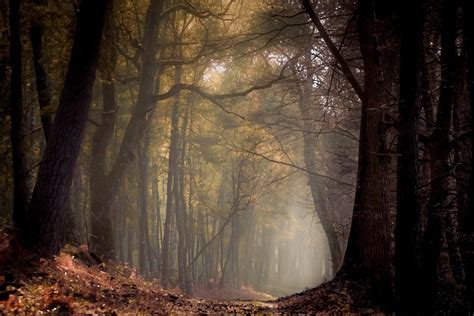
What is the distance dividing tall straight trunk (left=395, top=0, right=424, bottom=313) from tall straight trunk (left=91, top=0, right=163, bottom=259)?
953 cm

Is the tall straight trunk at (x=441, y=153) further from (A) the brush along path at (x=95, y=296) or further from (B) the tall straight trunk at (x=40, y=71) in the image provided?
(B) the tall straight trunk at (x=40, y=71)

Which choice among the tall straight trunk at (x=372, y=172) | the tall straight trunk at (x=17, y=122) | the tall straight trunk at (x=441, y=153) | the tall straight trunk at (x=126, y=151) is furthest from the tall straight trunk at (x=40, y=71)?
the tall straight trunk at (x=441, y=153)

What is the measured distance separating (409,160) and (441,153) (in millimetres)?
2013

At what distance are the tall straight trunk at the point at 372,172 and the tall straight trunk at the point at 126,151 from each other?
7.79 meters

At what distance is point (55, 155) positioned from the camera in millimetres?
8211

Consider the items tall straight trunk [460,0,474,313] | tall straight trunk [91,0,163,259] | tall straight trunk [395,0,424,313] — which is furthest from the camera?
tall straight trunk [91,0,163,259]

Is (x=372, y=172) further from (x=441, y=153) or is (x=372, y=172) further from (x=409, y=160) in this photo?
(x=409, y=160)

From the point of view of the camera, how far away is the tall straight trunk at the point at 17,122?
348 inches

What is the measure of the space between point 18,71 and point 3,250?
158 inches

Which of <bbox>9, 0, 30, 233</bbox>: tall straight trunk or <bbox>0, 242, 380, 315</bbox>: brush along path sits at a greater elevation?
<bbox>9, 0, 30, 233</bbox>: tall straight trunk

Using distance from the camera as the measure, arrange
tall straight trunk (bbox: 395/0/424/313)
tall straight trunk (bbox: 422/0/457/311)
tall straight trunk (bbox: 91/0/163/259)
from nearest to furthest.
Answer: tall straight trunk (bbox: 395/0/424/313) < tall straight trunk (bbox: 422/0/457/311) < tall straight trunk (bbox: 91/0/163/259)

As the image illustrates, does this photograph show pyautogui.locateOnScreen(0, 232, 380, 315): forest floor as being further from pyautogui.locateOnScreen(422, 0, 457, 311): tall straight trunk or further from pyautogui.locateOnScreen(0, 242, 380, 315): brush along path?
pyautogui.locateOnScreen(422, 0, 457, 311): tall straight trunk

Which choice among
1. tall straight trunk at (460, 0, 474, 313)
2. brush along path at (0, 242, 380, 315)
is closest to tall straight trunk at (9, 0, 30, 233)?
brush along path at (0, 242, 380, 315)

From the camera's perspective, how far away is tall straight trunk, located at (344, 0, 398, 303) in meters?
8.51
